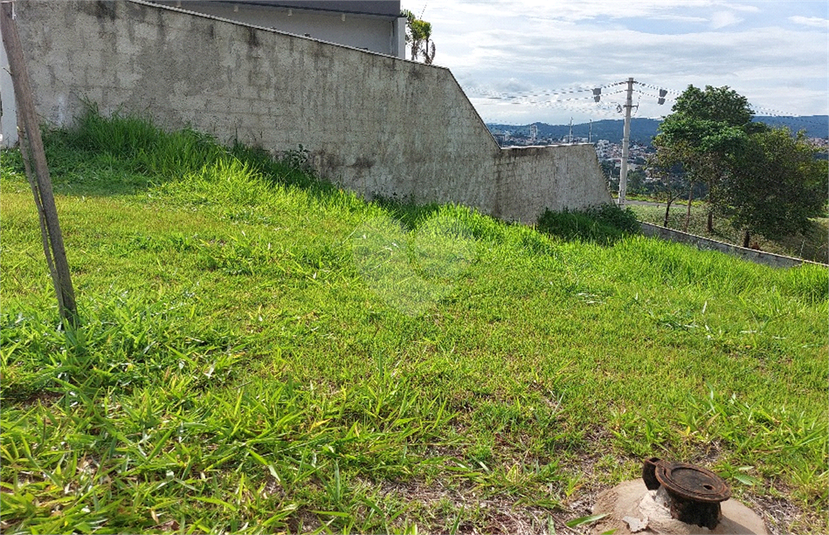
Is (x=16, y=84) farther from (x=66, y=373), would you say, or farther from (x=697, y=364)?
(x=697, y=364)

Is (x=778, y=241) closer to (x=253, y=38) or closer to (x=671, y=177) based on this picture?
(x=671, y=177)

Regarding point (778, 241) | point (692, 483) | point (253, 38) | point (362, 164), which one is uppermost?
point (253, 38)

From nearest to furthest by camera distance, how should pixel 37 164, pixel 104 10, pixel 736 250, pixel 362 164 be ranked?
pixel 37 164
pixel 104 10
pixel 362 164
pixel 736 250

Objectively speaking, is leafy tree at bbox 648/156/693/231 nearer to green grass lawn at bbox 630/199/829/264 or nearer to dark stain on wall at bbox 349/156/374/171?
green grass lawn at bbox 630/199/829/264

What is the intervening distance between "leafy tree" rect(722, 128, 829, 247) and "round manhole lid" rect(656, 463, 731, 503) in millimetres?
27708

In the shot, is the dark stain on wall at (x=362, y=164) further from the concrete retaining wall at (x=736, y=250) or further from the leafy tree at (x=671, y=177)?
the leafy tree at (x=671, y=177)

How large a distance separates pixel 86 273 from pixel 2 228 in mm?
1139

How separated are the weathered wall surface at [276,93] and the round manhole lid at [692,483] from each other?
7.22 metres

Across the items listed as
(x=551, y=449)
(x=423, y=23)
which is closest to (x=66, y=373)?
(x=551, y=449)

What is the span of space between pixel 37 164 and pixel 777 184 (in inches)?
1165

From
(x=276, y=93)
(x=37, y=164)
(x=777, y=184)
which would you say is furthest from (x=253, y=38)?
(x=777, y=184)

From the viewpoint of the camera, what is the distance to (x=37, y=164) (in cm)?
252

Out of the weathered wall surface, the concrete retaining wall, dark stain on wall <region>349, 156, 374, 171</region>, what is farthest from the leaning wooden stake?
the concrete retaining wall

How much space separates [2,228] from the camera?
13.8 ft
